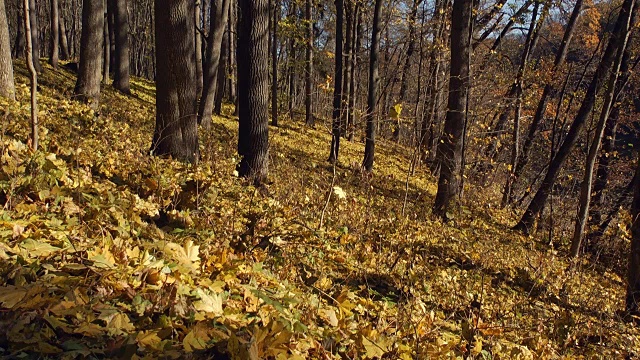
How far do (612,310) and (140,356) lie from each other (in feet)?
24.5

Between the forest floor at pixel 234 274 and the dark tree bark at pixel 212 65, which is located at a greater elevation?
the dark tree bark at pixel 212 65

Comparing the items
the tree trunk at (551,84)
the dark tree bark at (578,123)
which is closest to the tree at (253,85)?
the dark tree bark at (578,123)

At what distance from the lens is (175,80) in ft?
23.6

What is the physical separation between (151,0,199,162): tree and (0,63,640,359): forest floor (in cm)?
66

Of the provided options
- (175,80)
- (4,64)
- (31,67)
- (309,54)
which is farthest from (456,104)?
(309,54)

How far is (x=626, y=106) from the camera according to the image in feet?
48.9

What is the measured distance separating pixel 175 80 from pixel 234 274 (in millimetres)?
4792

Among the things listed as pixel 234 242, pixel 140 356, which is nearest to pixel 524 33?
pixel 234 242

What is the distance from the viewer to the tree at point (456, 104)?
28.9ft

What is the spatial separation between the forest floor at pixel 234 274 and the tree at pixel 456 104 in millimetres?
766

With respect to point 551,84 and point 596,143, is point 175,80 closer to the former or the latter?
point 596,143

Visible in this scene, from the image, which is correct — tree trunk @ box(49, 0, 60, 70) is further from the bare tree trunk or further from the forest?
Result: the bare tree trunk

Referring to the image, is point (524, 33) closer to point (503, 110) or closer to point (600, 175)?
point (503, 110)

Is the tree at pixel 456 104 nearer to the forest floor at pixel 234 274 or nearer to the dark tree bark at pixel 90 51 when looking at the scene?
the forest floor at pixel 234 274
